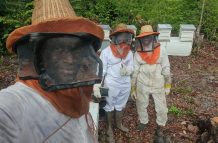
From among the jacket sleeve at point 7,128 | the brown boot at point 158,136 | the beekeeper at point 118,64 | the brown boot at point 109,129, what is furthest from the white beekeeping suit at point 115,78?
the jacket sleeve at point 7,128

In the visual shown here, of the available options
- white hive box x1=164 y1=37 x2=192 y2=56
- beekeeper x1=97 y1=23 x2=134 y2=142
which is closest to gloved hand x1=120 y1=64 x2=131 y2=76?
beekeeper x1=97 y1=23 x2=134 y2=142

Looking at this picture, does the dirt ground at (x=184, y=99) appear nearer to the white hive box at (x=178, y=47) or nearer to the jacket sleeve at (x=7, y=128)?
the white hive box at (x=178, y=47)

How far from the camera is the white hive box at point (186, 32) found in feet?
34.2

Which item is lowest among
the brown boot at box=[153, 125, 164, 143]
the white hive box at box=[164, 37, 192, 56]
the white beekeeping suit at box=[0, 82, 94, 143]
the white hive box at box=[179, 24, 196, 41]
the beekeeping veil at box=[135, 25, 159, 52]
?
the brown boot at box=[153, 125, 164, 143]

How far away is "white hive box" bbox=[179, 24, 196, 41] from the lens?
1043 cm

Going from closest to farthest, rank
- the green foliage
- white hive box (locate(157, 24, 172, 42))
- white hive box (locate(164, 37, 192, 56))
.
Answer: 1. white hive box (locate(157, 24, 172, 42))
2. white hive box (locate(164, 37, 192, 56))
3. the green foliage

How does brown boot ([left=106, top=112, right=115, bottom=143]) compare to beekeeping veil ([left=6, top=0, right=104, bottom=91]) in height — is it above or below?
below

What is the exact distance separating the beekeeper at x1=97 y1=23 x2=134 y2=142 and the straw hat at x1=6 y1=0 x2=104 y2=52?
15.2 feet

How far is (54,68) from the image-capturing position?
5.85 feet

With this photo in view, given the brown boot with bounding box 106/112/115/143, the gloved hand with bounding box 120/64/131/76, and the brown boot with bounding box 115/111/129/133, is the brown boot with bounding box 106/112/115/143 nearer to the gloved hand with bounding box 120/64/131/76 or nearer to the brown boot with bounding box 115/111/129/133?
the brown boot with bounding box 115/111/129/133

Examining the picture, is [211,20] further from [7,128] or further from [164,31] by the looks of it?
[7,128]

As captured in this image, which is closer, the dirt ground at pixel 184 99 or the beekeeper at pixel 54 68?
the beekeeper at pixel 54 68

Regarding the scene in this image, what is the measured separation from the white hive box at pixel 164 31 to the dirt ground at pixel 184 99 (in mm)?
647

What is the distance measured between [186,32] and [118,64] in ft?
14.2
